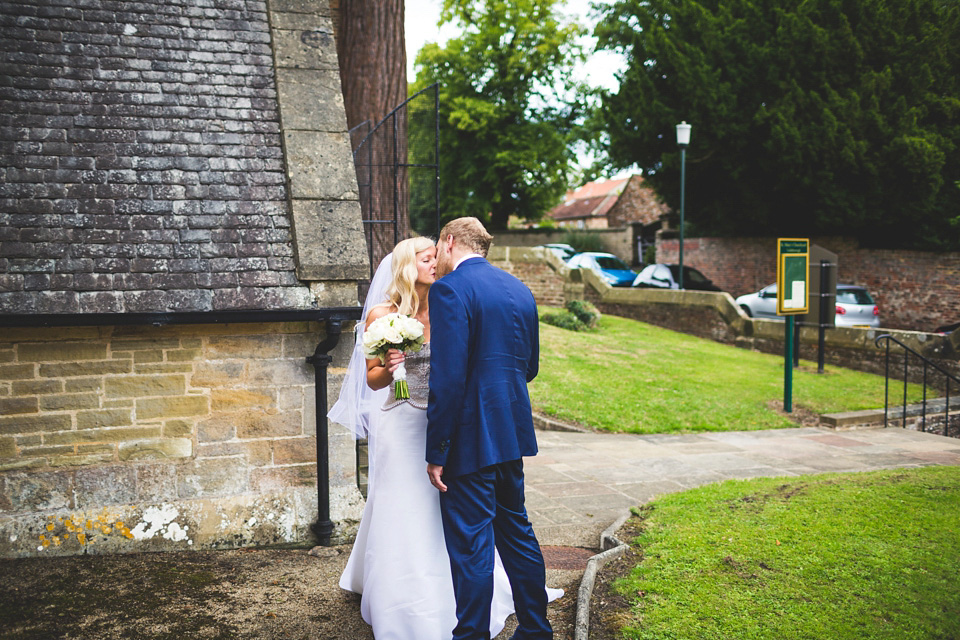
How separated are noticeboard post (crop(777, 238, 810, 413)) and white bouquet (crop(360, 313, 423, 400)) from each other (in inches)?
340

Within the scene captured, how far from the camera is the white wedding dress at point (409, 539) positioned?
3.96 meters

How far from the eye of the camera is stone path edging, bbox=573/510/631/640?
4047 mm

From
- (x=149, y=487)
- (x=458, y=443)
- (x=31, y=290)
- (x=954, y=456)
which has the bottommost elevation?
(x=954, y=456)

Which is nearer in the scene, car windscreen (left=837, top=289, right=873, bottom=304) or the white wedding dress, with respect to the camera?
the white wedding dress

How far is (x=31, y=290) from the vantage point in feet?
16.7

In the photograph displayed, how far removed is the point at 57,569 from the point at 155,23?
4332 mm

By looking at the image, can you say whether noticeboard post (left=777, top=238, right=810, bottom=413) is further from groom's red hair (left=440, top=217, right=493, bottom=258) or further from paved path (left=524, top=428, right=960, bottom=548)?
groom's red hair (left=440, top=217, right=493, bottom=258)

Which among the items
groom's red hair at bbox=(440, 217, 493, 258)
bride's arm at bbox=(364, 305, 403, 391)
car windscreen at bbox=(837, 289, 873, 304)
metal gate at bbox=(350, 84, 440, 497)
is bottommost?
car windscreen at bbox=(837, 289, 873, 304)

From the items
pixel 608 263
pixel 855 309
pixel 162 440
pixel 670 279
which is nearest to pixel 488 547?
pixel 162 440

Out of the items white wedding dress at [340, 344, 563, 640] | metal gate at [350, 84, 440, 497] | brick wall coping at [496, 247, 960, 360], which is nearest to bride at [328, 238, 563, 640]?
white wedding dress at [340, 344, 563, 640]

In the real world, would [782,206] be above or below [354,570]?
above

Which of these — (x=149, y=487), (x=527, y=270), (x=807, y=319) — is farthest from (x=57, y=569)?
(x=527, y=270)

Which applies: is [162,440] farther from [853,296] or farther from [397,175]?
[853,296]

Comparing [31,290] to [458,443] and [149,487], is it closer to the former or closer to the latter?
[149,487]
